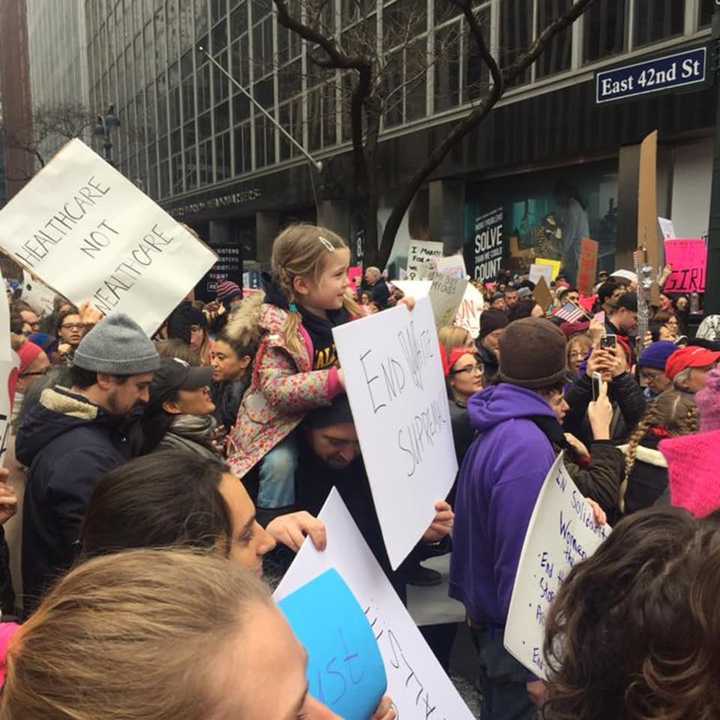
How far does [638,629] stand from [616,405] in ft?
9.13

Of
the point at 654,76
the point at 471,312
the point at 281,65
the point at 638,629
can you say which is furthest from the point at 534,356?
the point at 281,65

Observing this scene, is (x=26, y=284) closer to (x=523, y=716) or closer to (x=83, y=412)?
(x=83, y=412)

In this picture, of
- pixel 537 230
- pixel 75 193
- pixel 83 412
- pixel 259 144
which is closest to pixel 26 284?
pixel 75 193

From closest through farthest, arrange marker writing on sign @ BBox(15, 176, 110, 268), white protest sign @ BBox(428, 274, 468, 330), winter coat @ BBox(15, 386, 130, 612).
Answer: winter coat @ BBox(15, 386, 130, 612) < marker writing on sign @ BBox(15, 176, 110, 268) < white protest sign @ BBox(428, 274, 468, 330)

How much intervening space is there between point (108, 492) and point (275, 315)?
883 millimetres

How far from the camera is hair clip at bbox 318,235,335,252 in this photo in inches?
91.0

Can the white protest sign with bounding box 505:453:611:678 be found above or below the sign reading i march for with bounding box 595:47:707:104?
below

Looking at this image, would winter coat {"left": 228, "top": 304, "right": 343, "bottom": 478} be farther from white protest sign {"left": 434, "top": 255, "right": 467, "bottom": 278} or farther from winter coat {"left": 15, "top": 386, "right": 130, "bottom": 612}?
white protest sign {"left": 434, "top": 255, "right": 467, "bottom": 278}

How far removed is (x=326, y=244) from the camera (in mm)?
2324

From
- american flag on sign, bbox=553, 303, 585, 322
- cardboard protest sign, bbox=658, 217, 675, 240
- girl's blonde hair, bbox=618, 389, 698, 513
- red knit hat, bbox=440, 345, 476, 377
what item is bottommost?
girl's blonde hair, bbox=618, 389, 698, 513

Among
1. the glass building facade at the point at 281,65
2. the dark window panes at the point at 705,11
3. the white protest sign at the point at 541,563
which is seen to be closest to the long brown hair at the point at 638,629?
the white protest sign at the point at 541,563

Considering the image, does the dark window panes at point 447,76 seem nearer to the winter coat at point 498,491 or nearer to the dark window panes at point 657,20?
the dark window panes at point 657,20

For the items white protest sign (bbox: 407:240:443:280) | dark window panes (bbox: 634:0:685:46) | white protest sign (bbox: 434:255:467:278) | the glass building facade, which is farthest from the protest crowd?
dark window panes (bbox: 634:0:685:46)

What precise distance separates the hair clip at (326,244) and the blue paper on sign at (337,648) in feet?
3.93
